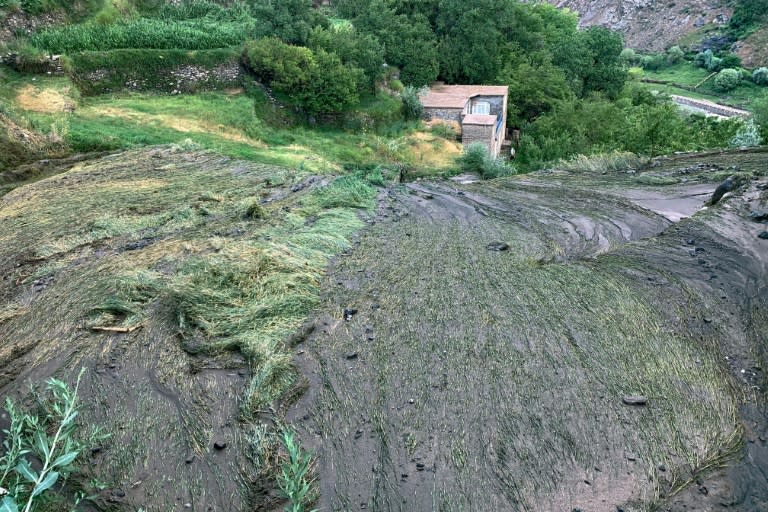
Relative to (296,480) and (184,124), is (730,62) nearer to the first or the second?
(184,124)

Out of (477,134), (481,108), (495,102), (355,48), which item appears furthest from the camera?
(495,102)

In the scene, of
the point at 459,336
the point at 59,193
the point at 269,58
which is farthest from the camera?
the point at 269,58

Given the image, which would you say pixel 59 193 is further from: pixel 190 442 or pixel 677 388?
pixel 677 388

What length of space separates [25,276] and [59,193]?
3650mm

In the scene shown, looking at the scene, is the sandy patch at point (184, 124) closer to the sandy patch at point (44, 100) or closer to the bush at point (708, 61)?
the sandy patch at point (44, 100)

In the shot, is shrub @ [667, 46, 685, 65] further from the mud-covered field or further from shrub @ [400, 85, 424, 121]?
the mud-covered field

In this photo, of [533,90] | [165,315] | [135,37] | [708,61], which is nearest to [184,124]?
[135,37]

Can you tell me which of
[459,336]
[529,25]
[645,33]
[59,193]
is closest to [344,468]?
[459,336]

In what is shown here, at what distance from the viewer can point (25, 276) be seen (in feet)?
25.3

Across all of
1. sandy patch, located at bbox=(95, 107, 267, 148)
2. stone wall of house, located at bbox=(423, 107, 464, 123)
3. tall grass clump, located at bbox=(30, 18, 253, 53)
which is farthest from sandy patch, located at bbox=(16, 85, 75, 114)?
stone wall of house, located at bbox=(423, 107, 464, 123)

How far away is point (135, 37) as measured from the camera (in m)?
21.2

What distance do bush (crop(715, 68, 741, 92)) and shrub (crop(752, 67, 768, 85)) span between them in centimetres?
162

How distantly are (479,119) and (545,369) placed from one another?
71.3ft

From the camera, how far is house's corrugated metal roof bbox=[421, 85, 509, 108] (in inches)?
1073
